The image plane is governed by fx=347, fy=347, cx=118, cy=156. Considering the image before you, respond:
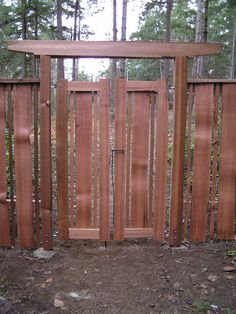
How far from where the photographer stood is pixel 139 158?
4535 millimetres

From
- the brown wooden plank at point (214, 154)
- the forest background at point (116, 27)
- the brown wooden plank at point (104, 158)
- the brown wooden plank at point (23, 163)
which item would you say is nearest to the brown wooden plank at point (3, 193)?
the brown wooden plank at point (23, 163)

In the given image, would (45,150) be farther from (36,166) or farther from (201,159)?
(201,159)

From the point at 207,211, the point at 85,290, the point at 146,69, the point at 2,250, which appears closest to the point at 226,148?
the point at 207,211

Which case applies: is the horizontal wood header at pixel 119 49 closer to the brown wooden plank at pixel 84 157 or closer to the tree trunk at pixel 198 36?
the brown wooden plank at pixel 84 157

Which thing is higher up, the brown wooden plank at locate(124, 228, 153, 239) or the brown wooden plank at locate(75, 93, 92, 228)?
the brown wooden plank at locate(75, 93, 92, 228)

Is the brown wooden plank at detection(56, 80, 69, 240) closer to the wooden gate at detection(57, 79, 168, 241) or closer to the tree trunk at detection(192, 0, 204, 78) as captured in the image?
the wooden gate at detection(57, 79, 168, 241)

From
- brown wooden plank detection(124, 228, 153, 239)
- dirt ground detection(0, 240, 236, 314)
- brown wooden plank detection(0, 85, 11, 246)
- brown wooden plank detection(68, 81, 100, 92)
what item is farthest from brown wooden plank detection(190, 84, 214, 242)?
brown wooden plank detection(0, 85, 11, 246)

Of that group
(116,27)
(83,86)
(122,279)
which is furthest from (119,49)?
(116,27)

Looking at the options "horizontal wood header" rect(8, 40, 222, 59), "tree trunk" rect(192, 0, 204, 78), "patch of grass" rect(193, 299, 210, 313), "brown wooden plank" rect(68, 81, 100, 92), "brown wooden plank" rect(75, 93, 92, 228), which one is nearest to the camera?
"patch of grass" rect(193, 299, 210, 313)

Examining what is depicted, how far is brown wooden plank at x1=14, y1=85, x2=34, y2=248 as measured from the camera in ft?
14.1

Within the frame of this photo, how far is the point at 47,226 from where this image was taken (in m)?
4.45

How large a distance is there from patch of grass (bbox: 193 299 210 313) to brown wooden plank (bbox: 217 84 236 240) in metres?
1.50

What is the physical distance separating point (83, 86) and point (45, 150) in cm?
93

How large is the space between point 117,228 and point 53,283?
3.88ft
